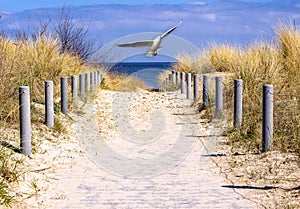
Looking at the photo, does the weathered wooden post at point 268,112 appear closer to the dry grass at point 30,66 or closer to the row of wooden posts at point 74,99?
the row of wooden posts at point 74,99

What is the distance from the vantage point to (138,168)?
7836mm

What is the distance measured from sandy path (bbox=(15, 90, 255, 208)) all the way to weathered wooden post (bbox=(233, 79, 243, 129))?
0.66 meters

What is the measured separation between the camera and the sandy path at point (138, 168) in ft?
19.8

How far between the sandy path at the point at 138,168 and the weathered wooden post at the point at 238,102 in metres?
0.66

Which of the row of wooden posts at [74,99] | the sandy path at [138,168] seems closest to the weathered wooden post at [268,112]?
the row of wooden posts at [74,99]

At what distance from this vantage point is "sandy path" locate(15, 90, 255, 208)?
6031 millimetres

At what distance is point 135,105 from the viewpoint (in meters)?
17.2

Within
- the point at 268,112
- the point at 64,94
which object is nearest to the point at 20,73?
the point at 64,94

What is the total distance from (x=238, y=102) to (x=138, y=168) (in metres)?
2.88

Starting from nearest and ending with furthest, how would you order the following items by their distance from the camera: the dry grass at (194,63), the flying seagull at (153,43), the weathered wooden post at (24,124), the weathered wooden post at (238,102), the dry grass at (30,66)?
the weathered wooden post at (24,124) < the dry grass at (30,66) < the weathered wooden post at (238,102) < the flying seagull at (153,43) < the dry grass at (194,63)

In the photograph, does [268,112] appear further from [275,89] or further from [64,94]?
[64,94]

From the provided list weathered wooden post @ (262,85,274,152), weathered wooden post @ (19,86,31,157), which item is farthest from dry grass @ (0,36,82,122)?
weathered wooden post @ (262,85,274,152)

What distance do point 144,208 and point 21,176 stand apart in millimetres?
1845

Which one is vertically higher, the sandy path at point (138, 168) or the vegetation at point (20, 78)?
the vegetation at point (20, 78)
